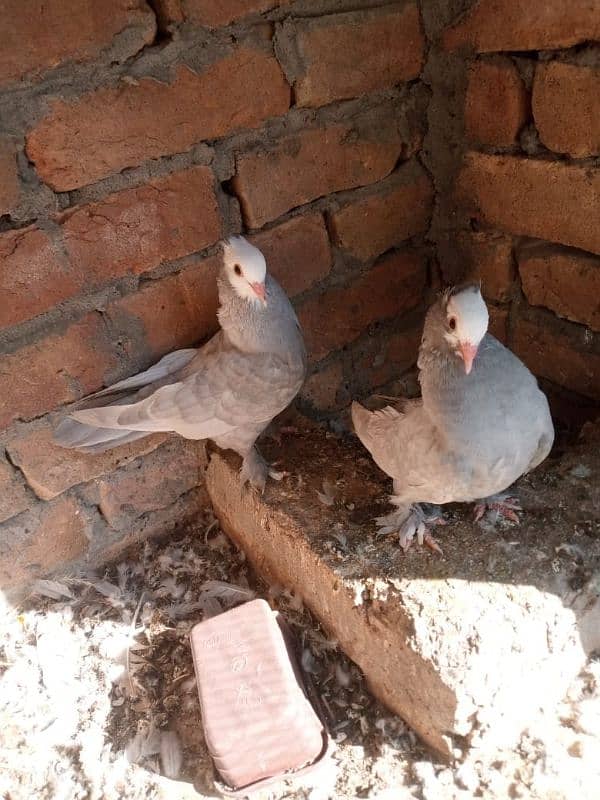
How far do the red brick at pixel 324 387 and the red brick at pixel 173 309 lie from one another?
1.02 feet

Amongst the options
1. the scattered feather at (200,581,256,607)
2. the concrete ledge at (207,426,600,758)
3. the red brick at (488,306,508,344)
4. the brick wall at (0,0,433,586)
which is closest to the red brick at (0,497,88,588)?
the brick wall at (0,0,433,586)

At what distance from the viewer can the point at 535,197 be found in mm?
1233

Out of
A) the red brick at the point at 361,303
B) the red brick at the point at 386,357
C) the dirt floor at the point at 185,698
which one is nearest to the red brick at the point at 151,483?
the dirt floor at the point at 185,698

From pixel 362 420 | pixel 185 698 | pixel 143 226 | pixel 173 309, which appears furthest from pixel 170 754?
pixel 143 226

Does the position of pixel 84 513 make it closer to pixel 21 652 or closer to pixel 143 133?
pixel 21 652

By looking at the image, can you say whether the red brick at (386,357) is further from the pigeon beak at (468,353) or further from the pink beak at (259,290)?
the pigeon beak at (468,353)

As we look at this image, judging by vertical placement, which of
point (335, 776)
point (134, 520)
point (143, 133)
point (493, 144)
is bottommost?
point (335, 776)

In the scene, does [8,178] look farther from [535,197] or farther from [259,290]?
[535,197]

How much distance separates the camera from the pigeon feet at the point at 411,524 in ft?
3.55

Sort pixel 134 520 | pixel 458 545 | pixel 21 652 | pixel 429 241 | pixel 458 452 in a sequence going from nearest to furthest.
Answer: pixel 458 452 < pixel 458 545 < pixel 21 652 < pixel 134 520 < pixel 429 241

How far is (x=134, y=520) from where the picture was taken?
4.58 ft

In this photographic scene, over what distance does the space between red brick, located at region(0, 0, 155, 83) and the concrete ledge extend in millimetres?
812

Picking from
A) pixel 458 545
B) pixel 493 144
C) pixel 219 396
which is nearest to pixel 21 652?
pixel 219 396

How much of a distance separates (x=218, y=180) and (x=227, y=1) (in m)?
0.28
